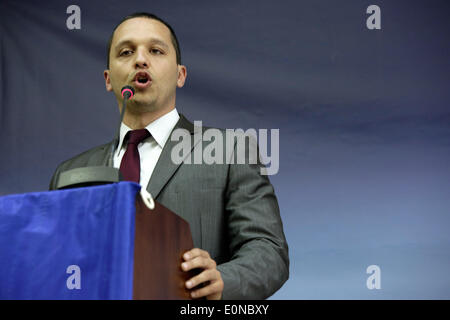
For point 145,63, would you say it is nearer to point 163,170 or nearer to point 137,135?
point 137,135

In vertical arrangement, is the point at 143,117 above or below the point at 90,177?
above

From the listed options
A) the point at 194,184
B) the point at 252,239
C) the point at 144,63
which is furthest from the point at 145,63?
the point at 252,239

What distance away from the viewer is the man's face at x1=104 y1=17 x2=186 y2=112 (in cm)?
141

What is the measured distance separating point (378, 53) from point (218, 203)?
1.55m

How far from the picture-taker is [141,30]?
1.48m

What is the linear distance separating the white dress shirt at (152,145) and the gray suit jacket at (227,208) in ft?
0.17

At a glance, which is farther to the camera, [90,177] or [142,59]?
[142,59]

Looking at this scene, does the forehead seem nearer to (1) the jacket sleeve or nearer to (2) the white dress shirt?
(2) the white dress shirt

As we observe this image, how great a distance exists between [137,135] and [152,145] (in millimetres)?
47

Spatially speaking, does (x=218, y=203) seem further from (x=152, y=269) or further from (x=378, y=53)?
(x=378, y=53)

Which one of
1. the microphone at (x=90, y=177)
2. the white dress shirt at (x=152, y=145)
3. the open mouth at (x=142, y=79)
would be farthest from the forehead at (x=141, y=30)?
the microphone at (x=90, y=177)

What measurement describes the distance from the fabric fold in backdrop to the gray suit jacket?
44 centimetres

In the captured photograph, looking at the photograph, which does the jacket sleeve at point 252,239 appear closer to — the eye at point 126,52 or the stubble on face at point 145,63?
the stubble on face at point 145,63
